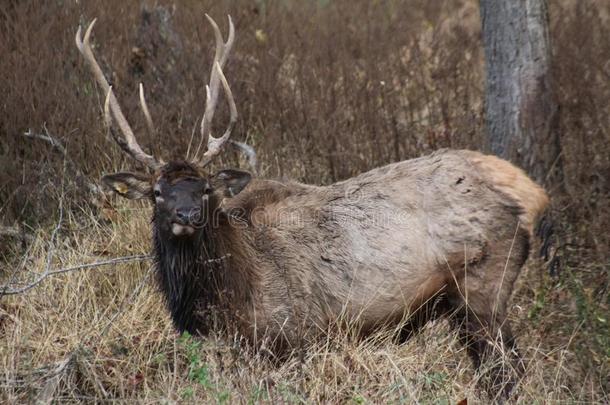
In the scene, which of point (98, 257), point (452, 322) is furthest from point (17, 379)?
point (452, 322)

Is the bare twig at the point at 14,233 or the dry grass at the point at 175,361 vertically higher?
the bare twig at the point at 14,233

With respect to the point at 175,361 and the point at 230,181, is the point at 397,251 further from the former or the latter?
the point at 175,361

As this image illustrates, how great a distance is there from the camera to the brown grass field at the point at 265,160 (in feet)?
16.7

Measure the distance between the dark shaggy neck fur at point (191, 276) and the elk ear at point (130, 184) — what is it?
8.6 inches

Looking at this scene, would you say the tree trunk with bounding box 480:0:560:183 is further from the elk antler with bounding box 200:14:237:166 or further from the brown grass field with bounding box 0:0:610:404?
the elk antler with bounding box 200:14:237:166

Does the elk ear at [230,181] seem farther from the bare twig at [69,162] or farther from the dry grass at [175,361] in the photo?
the bare twig at [69,162]

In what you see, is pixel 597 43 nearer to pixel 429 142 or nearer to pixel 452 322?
pixel 429 142

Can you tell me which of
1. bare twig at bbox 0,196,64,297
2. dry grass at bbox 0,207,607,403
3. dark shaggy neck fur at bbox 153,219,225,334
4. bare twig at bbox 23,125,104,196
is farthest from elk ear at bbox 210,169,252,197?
bare twig at bbox 23,125,104,196

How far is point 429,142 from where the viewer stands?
7527 mm

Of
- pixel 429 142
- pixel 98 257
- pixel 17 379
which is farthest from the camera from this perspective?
pixel 429 142

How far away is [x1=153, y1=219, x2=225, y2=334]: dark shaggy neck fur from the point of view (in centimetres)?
527

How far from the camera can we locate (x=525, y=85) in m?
6.63

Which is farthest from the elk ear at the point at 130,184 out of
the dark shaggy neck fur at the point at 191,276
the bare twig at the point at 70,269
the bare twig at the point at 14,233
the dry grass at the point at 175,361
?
the bare twig at the point at 14,233

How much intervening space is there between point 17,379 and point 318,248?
1.81 metres
